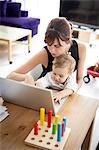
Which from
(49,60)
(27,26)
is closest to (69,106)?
(49,60)

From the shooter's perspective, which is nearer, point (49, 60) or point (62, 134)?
point (62, 134)

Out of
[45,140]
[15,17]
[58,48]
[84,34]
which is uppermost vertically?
[58,48]

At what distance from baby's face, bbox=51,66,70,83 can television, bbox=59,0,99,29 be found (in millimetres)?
2620

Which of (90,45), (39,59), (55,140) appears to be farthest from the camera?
(90,45)

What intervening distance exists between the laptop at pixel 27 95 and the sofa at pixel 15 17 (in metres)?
→ 2.94

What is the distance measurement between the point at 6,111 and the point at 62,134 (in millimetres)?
270

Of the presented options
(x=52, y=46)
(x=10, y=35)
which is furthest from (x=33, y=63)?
(x=10, y=35)

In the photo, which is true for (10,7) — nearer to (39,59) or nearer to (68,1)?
(68,1)

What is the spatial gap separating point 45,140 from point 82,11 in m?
3.18

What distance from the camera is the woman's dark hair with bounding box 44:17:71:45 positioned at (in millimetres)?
1241

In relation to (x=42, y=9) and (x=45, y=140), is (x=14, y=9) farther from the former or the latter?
(x=45, y=140)

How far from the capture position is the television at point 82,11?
3.63m

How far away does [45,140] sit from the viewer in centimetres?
82

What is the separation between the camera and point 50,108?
38.6 inches
